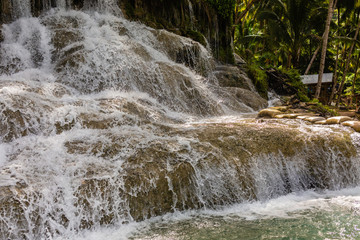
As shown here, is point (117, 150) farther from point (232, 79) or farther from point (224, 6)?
point (224, 6)

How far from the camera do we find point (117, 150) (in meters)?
4.49

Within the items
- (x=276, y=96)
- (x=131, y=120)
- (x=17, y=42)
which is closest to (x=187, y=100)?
(x=131, y=120)

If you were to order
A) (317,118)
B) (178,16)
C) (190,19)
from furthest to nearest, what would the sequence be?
(190,19), (178,16), (317,118)

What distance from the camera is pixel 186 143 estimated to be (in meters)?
4.84

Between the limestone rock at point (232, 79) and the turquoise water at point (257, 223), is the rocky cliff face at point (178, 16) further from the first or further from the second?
the turquoise water at point (257, 223)

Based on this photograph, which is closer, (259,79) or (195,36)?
(259,79)

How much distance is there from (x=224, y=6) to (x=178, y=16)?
2.73 metres

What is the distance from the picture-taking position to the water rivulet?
365cm

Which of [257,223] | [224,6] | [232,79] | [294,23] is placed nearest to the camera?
[257,223]

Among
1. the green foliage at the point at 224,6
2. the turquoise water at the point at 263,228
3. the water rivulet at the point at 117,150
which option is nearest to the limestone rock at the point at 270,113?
the water rivulet at the point at 117,150

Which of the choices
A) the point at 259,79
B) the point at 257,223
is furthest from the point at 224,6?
the point at 257,223

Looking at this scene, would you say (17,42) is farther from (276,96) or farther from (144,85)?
(276,96)

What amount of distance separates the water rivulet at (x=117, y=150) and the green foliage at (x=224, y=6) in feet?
26.4

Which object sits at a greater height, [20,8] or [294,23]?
[20,8]
